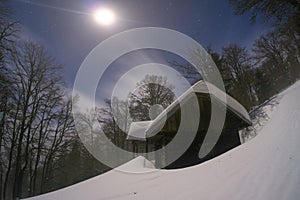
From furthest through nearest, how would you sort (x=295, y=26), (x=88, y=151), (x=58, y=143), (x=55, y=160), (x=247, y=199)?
(x=88, y=151)
(x=55, y=160)
(x=58, y=143)
(x=295, y=26)
(x=247, y=199)

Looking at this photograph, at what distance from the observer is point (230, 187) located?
2189 mm

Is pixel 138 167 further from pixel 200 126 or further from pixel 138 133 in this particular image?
pixel 138 133

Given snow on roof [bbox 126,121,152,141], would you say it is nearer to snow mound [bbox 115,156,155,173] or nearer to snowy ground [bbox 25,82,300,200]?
snow mound [bbox 115,156,155,173]

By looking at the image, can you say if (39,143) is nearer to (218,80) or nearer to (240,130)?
(240,130)

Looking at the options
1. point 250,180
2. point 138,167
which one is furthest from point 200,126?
point 250,180

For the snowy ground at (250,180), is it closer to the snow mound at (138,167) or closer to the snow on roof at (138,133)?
the snow mound at (138,167)

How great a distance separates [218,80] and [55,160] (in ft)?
71.5

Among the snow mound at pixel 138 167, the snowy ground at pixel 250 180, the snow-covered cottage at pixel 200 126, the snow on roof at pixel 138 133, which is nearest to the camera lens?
the snowy ground at pixel 250 180

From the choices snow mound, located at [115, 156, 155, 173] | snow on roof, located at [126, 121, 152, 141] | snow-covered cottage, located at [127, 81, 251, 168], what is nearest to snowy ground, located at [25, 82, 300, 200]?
snow mound, located at [115, 156, 155, 173]

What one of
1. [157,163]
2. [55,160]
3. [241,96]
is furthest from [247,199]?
[55,160]

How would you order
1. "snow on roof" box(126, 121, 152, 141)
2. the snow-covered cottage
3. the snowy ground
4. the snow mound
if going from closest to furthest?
the snowy ground → the snow mound → the snow-covered cottage → "snow on roof" box(126, 121, 152, 141)

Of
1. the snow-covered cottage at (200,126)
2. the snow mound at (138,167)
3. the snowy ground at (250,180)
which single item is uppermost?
the snow-covered cottage at (200,126)

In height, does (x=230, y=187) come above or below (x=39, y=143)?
below

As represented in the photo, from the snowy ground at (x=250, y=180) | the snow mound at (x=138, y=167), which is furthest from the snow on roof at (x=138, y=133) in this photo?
the snowy ground at (x=250, y=180)
